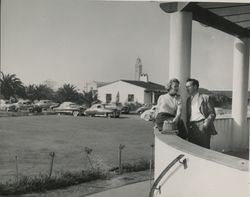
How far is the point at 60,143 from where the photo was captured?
4.02 metres

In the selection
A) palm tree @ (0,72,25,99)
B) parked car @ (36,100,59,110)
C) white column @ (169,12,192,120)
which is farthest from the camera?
parked car @ (36,100,59,110)

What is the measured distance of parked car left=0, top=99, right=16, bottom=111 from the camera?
3.53 m

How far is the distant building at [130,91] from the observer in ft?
11.7

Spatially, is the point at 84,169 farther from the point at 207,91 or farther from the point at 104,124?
the point at 207,91

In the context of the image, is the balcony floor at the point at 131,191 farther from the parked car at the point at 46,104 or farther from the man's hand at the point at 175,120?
the parked car at the point at 46,104

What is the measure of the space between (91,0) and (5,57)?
0.91 meters

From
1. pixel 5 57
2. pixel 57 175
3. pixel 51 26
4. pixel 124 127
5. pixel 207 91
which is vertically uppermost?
pixel 51 26

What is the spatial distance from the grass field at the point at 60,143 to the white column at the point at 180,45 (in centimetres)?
77

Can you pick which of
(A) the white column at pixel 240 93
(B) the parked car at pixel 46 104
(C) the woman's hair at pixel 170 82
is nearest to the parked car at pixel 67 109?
(B) the parked car at pixel 46 104

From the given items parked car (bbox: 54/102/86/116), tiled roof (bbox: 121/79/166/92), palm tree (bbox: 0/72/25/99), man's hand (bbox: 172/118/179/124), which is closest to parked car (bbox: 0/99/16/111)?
palm tree (bbox: 0/72/25/99)

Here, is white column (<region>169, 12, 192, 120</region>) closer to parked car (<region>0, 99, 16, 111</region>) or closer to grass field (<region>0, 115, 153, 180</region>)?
grass field (<region>0, 115, 153, 180</region>)

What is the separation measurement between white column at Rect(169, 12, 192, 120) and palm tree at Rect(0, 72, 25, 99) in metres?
1.38

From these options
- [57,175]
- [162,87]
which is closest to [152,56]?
[162,87]

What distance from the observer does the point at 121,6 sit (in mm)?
3488
